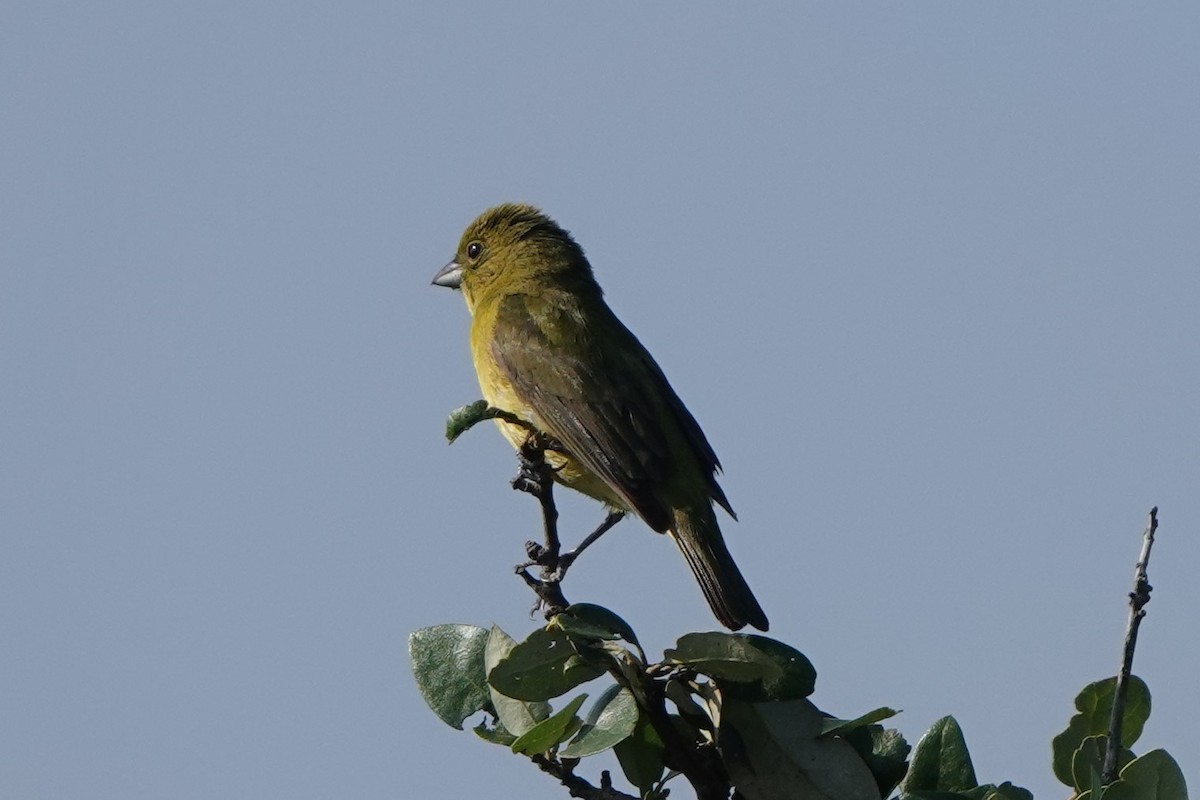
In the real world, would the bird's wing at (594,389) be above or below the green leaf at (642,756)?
above

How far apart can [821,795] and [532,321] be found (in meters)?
4.65

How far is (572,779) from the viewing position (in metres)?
3.14

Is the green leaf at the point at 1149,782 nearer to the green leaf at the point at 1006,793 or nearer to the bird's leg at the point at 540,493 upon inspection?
the green leaf at the point at 1006,793

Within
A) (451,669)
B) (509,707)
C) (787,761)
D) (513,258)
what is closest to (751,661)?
(787,761)

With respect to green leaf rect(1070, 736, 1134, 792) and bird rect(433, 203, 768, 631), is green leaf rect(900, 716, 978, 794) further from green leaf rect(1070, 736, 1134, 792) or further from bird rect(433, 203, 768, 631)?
bird rect(433, 203, 768, 631)

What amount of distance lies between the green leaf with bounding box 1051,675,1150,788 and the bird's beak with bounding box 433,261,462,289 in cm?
602

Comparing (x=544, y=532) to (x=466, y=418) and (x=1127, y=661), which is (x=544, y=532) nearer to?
(x=466, y=418)

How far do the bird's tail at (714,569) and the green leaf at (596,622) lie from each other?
2.81 meters

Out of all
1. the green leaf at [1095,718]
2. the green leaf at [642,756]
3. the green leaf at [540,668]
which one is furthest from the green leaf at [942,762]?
the green leaf at [540,668]

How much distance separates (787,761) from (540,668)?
50 centimetres

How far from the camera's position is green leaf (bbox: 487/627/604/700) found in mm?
3125

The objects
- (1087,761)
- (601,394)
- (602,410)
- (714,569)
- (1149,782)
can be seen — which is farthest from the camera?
(601,394)

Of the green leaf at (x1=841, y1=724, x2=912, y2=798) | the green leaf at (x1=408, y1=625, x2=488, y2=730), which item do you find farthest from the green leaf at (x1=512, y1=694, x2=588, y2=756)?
the green leaf at (x1=841, y1=724, x2=912, y2=798)

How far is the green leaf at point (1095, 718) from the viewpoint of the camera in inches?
123
